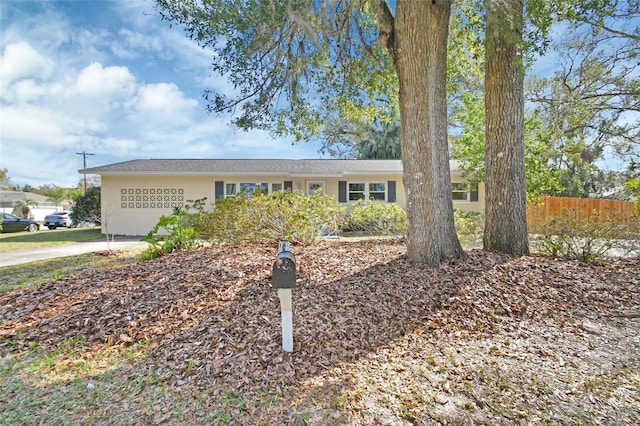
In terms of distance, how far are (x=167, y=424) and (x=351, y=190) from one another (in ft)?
44.4

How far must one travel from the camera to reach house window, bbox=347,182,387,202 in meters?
14.9

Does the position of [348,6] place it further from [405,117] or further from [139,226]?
[139,226]

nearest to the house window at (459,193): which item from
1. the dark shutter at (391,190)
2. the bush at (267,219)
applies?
the dark shutter at (391,190)

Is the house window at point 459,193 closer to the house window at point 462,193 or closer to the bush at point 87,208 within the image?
the house window at point 462,193

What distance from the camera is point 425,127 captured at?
14.6 ft

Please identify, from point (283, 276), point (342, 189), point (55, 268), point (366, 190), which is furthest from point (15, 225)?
point (283, 276)

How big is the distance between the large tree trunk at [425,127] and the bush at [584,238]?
210cm

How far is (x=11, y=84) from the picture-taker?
10.2 meters

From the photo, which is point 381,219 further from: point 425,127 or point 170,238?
point 170,238

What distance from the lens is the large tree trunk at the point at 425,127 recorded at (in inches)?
176

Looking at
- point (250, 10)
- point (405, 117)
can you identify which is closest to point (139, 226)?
point (250, 10)

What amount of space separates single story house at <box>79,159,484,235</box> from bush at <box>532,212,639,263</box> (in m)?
8.80

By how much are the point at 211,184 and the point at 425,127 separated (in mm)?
11618

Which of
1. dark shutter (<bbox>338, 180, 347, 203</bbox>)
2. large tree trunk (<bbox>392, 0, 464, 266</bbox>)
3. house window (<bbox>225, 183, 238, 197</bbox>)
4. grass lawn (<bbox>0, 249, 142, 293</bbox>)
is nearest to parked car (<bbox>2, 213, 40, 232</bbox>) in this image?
house window (<bbox>225, 183, 238, 197</bbox>)
